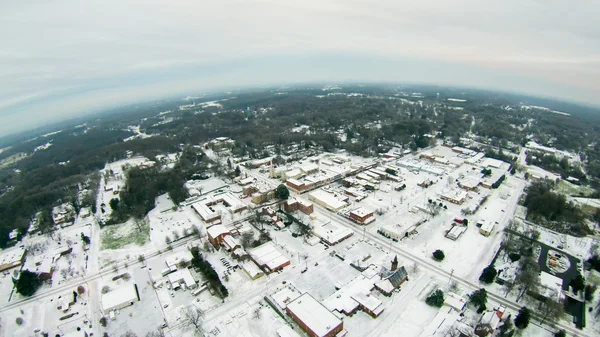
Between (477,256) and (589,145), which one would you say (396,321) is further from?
(589,145)

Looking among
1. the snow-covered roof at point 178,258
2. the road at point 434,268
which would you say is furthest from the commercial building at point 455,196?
the snow-covered roof at point 178,258

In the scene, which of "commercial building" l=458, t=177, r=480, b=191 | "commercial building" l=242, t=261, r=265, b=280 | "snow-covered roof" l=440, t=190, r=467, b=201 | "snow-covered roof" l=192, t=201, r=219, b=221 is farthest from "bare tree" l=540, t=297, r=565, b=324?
"snow-covered roof" l=192, t=201, r=219, b=221

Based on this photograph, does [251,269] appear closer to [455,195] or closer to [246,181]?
[246,181]

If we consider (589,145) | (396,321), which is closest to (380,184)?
(396,321)

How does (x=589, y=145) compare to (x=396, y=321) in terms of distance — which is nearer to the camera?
(x=396, y=321)

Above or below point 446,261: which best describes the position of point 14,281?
below

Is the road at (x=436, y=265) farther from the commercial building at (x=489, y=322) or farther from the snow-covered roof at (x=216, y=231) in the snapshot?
the snow-covered roof at (x=216, y=231)

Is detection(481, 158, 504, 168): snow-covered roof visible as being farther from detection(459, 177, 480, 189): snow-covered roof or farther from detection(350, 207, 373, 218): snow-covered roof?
detection(350, 207, 373, 218): snow-covered roof
